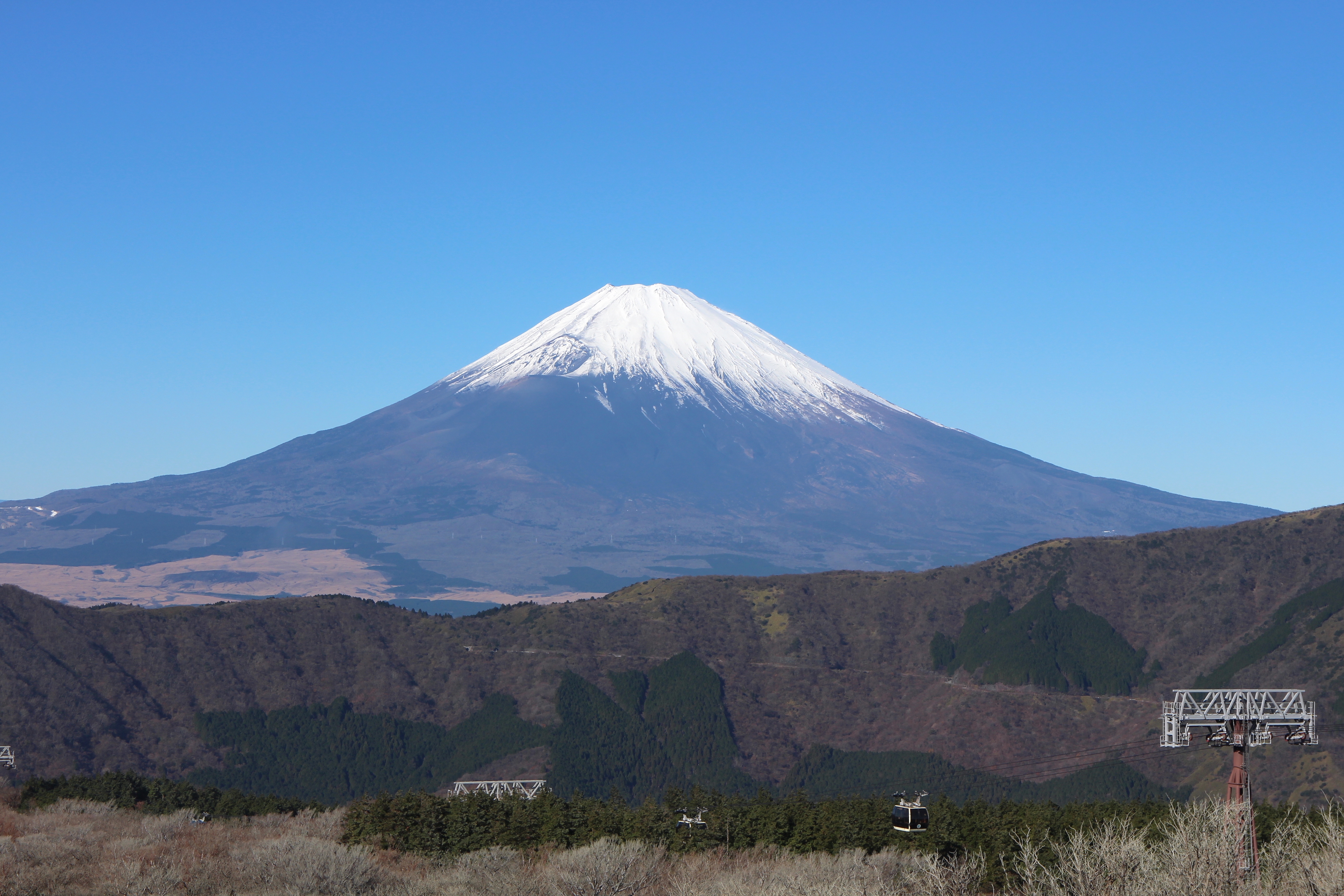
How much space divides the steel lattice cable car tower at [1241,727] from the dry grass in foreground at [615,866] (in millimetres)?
1483

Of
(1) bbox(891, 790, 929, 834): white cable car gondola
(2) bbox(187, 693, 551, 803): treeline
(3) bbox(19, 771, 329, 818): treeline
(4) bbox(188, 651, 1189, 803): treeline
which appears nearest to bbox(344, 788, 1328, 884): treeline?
(3) bbox(19, 771, 329, 818): treeline

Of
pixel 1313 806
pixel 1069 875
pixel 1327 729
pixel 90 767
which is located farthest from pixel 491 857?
pixel 1327 729

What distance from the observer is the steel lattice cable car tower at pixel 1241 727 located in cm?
6219

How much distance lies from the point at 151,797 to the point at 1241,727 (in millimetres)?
97847

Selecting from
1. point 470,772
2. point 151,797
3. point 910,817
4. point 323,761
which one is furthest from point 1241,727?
point 323,761

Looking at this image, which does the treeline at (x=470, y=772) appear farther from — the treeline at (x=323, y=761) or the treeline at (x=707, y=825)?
the treeline at (x=707, y=825)

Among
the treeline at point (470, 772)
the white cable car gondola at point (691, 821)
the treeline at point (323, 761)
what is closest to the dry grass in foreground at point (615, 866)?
the white cable car gondola at point (691, 821)

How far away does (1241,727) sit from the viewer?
64.1m

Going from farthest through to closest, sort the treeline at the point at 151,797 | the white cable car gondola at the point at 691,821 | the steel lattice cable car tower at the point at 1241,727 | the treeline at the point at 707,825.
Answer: the treeline at the point at 151,797
the white cable car gondola at the point at 691,821
the treeline at the point at 707,825
the steel lattice cable car tower at the point at 1241,727

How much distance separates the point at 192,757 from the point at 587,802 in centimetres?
9620

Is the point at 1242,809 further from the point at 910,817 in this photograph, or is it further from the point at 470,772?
the point at 470,772

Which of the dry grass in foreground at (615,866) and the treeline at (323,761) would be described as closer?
the dry grass in foreground at (615,866)

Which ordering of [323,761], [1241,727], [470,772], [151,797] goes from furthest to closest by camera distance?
[323,761]
[470,772]
[151,797]
[1241,727]

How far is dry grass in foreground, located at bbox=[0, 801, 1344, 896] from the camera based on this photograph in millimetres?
59969
